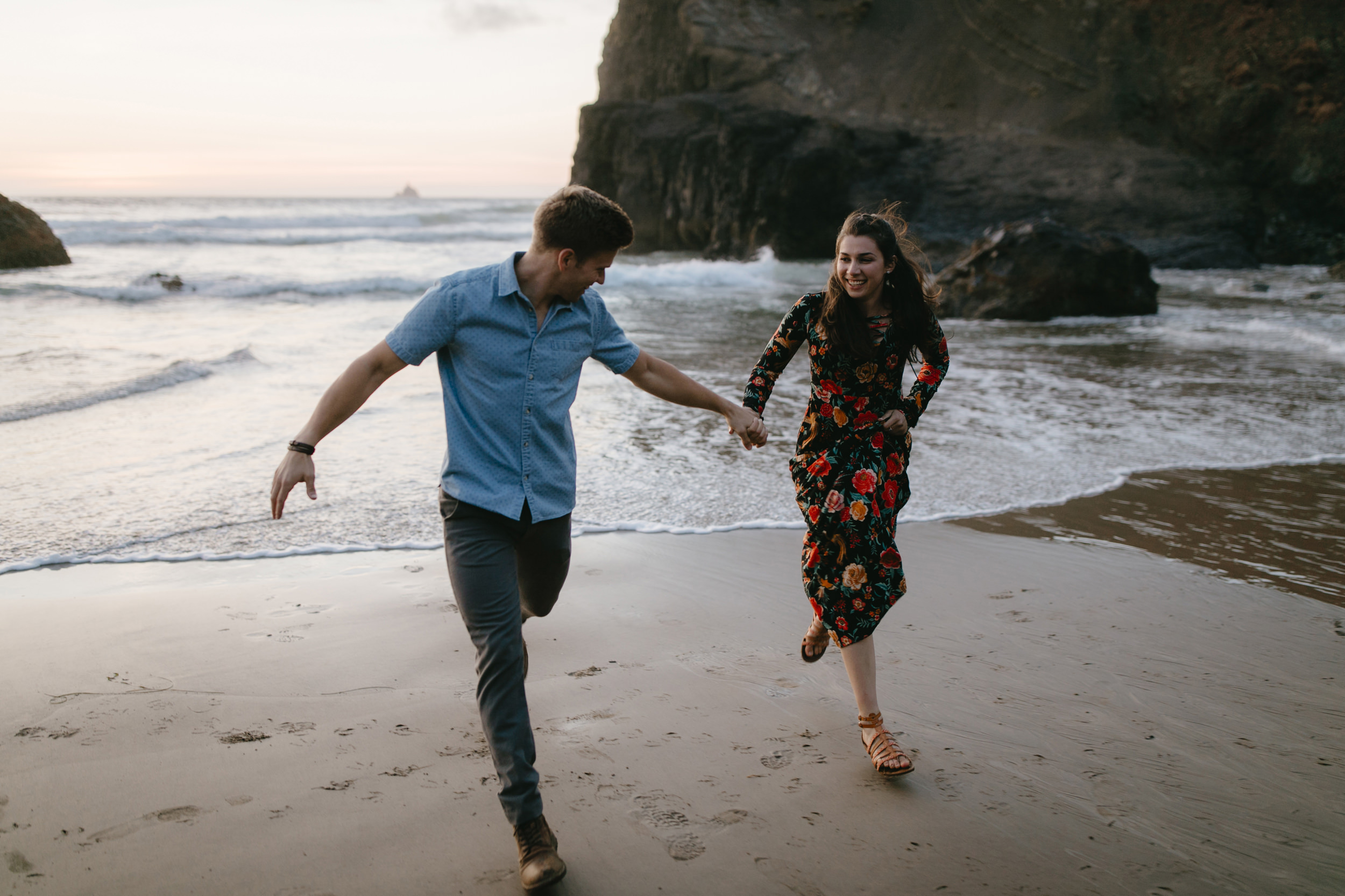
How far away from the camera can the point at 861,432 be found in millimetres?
2941

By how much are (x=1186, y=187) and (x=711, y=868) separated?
116 feet

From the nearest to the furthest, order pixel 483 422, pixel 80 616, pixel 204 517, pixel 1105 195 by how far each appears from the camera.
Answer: pixel 483 422
pixel 80 616
pixel 204 517
pixel 1105 195

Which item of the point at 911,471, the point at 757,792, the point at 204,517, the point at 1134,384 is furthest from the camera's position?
the point at 1134,384

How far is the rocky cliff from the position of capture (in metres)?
30.9

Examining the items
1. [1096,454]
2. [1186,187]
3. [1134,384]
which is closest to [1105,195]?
[1186,187]

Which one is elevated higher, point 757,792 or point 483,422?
point 483,422

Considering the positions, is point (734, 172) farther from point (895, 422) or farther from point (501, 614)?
point (501, 614)

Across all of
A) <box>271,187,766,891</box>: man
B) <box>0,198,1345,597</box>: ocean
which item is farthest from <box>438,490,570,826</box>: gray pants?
<box>0,198,1345,597</box>: ocean

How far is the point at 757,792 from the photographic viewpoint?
2621mm

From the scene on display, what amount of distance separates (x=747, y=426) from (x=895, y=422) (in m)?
0.47

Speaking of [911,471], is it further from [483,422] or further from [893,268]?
[483,422]

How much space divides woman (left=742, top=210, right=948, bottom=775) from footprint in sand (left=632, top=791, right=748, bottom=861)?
0.58 meters

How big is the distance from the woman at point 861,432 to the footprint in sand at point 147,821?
1841 millimetres

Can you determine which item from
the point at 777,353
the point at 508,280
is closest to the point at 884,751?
the point at 777,353
